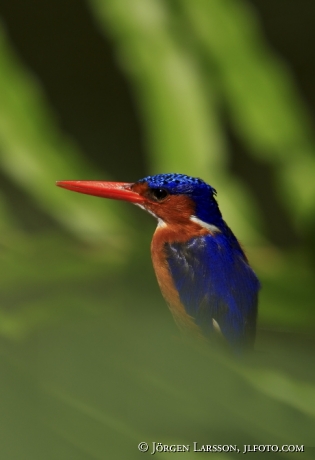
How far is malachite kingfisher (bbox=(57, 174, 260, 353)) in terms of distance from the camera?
0.31 metres

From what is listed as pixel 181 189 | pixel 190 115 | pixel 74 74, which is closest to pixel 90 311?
pixel 181 189

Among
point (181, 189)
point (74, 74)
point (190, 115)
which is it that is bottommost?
point (181, 189)

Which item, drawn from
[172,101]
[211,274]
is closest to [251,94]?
[172,101]

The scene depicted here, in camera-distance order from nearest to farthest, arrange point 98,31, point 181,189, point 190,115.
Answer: point 181,189 → point 190,115 → point 98,31

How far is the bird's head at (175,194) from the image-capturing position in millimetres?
343

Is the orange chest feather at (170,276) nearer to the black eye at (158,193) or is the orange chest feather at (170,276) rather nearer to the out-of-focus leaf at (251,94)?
the black eye at (158,193)

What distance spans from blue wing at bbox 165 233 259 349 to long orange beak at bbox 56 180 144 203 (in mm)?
41

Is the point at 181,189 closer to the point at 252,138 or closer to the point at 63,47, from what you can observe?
the point at 252,138

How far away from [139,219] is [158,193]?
27 cm

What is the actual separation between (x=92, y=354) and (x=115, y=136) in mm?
594

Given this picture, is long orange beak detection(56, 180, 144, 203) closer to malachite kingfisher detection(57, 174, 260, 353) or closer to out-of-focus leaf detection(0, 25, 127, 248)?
malachite kingfisher detection(57, 174, 260, 353)

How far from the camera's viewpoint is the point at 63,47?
36.6 inches

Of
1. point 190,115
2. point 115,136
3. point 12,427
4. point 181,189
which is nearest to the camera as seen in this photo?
point 12,427

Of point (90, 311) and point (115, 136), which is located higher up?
point (115, 136)
